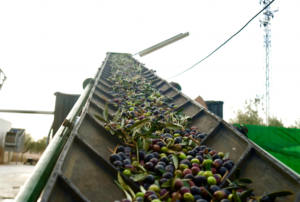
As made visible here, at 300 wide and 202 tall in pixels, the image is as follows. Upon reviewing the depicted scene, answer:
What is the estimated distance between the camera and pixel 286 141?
575 centimetres

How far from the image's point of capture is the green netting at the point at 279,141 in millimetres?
5543

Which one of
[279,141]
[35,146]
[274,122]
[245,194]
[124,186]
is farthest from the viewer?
[35,146]

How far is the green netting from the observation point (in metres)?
5.54

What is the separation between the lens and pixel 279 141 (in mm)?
5770

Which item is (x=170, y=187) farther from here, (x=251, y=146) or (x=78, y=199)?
(x=251, y=146)

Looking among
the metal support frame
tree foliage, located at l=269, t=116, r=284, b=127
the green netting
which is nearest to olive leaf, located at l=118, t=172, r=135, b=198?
the metal support frame

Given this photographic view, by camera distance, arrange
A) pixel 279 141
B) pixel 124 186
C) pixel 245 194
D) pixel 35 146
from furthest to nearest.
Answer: pixel 35 146 < pixel 279 141 < pixel 124 186 < pixel 245 194

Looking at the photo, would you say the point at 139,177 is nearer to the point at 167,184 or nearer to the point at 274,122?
→ the point at 167,184

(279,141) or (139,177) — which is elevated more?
(139,177)

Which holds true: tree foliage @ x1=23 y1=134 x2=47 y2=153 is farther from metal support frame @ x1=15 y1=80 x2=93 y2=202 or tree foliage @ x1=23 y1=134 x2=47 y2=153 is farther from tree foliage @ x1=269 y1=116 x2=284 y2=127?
metal support frame @ x1=15 y1=80 x2=93 y2=202

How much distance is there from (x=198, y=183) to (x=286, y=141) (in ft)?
17.1

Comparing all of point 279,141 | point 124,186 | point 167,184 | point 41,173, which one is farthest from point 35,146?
point 167,184

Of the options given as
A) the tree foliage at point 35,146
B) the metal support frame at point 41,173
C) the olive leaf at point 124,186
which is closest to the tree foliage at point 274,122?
the metal support frame at point 41,173

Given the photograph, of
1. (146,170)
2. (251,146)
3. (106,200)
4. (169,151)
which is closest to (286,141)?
(251,146)
